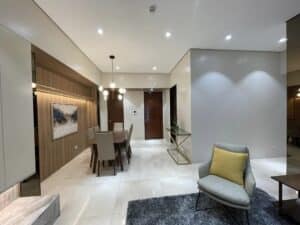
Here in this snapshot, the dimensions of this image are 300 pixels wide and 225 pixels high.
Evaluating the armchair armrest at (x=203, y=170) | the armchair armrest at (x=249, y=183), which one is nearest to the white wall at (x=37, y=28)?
the armchair armrest at (x=203, y=170)

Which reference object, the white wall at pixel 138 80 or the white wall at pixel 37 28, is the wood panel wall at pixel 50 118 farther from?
the white wall at pixel 138 80

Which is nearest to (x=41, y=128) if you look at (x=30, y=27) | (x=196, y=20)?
(x=30, y=27)

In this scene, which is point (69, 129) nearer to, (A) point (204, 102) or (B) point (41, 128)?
(B) point (41, 128)

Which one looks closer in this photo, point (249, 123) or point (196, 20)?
point (196, 20)

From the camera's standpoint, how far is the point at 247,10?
263 cm

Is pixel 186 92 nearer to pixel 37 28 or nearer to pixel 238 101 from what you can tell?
pixel 238 101

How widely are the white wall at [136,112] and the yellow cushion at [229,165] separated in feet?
17.7

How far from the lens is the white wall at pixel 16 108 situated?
5.50ft

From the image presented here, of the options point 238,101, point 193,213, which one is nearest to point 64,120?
point 193,213

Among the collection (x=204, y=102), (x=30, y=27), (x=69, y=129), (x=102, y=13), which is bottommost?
(x=69, y=129)

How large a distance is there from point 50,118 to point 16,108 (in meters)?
2.05

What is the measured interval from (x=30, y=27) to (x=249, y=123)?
204 inches

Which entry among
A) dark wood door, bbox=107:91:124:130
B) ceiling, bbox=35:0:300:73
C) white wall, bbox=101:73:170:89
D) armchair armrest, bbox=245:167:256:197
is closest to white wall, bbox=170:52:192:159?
ceiling, bbox=35:0:300:73

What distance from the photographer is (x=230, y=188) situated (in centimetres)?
208
